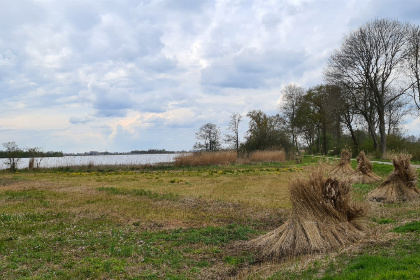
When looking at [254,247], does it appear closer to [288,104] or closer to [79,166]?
[79,166]

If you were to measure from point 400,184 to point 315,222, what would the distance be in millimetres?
6315

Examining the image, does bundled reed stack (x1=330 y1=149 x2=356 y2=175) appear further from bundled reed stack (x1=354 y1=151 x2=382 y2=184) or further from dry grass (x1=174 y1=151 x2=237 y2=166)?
dry grass (x1=174 y1=151 x2=237 y2=166)

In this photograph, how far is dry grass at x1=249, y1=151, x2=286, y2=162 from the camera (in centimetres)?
3722

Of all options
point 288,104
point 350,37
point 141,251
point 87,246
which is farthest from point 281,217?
point 288,104

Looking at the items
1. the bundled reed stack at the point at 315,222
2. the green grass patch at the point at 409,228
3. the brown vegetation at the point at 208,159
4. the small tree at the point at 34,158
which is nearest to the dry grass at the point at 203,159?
the brown vegetation at the point at 208,159

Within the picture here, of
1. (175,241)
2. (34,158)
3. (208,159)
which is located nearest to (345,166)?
(175,241)

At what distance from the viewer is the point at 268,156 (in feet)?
124

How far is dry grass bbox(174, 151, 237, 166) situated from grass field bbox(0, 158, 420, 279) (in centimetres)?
2188

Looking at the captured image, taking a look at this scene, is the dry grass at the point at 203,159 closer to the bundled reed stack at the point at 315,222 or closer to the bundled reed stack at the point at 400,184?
the bundled reed stack at the point at 400,184

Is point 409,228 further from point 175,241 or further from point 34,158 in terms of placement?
point 34,158

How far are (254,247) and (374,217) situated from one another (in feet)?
13.1

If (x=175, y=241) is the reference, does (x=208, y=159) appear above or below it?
above

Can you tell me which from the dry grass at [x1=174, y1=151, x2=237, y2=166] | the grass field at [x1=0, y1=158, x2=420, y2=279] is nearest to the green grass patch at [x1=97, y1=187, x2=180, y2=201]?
the grass field at [x1=0, y1=158, x2=420, y2=279]

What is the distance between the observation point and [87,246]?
6.76 meters
